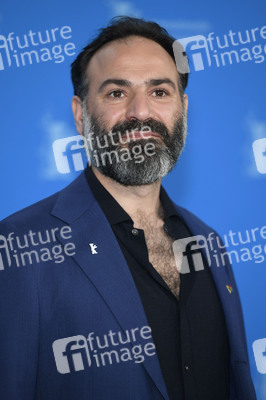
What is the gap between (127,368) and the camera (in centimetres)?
141

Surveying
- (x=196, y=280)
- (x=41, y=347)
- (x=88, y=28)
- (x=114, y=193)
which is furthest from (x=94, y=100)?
(x=41, y=347)

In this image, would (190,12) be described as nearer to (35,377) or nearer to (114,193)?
(114,193)

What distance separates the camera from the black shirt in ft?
4.88

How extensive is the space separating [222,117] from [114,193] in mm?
1056

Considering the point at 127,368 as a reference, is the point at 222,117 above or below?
above
